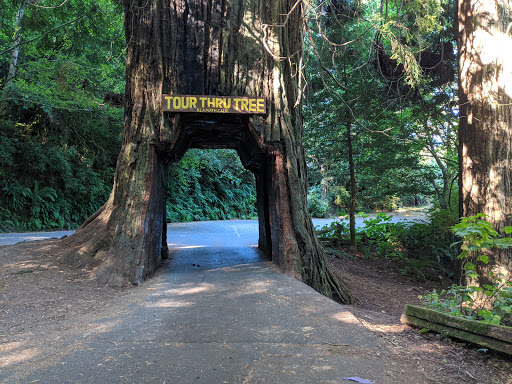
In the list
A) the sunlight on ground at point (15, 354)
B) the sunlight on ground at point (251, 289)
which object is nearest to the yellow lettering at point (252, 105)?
the sunlight on ground at point (251, 289)

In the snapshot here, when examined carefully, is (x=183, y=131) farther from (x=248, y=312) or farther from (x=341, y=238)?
(x=341, y=238)

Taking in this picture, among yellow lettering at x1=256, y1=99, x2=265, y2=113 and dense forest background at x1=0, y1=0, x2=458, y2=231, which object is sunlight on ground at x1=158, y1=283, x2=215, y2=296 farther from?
dense forest background at x1=0, y1=0, x2=458, y2=231

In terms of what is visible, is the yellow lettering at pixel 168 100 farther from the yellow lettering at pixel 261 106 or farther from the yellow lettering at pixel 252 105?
the yellow lettering at pixel 261 106

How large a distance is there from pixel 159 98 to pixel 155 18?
168 cm

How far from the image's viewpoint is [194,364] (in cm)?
320

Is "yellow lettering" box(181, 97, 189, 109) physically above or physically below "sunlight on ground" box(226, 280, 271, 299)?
above

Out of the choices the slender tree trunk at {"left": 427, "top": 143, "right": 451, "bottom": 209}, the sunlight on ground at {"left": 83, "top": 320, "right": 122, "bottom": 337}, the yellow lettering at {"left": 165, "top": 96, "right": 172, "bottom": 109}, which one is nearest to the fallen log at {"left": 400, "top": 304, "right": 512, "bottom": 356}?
the sunlight on ground at {"left": 83, "top": 320, "right": 122, "bottom": 337}

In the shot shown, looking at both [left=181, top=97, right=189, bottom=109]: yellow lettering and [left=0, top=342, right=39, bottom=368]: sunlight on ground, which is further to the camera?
[left=181, top=97, right=189, bottom=109]: yellow lettering

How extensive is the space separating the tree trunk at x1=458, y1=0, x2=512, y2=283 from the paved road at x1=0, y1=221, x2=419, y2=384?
3.61 m

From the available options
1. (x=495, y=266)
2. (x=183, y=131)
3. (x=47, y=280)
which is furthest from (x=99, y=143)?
(x=495, y=266)

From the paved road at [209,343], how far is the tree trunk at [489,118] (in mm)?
3607

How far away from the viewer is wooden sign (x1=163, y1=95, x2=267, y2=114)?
273 inches

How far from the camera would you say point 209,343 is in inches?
146

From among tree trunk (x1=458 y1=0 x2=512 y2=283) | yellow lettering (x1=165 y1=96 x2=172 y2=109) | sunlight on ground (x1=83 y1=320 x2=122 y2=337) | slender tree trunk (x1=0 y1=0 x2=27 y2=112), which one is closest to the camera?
sunlight on ground (x1=83 y1=320 x2=122 y2=337)
